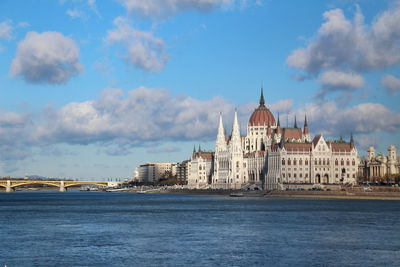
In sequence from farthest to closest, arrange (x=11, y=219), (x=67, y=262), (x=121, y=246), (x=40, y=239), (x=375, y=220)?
(x=11, y=219) → (x=375, y=220) → (x=40, y=239) → (x=121, y=246) → (x=67, y=262)

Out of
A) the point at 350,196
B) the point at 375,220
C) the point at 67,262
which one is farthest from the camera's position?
the point at 350,196

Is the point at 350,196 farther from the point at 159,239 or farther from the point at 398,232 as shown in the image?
the point at 159,239

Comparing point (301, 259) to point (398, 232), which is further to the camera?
point (398, 232)

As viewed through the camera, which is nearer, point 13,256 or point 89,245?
point 13,256

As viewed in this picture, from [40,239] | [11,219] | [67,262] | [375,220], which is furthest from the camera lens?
[11,219]

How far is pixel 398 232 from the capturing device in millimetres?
71938

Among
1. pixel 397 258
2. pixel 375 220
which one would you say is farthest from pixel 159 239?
pixel 375 220

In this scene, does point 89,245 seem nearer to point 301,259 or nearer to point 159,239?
point 159,239

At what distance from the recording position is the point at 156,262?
166ft

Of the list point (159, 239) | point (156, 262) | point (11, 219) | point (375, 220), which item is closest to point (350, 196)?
point (375, 220)

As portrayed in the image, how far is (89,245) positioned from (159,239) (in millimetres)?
7784

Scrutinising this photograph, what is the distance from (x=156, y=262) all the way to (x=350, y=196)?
121 m

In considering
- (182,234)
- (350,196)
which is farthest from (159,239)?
(350,196)

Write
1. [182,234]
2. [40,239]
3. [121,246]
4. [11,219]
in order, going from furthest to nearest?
1. [11,219]
2. [182,234]
3. [40,239]
4. [121,246]
